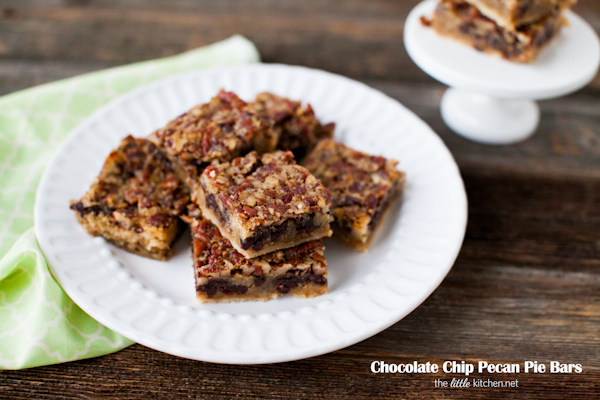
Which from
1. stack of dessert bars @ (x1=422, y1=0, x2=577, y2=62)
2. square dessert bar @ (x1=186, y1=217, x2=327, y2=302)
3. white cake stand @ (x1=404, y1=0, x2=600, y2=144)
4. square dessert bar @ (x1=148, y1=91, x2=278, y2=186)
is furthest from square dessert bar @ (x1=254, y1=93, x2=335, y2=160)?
stack of dessert bars @ (x1=422, y1=0, x2=577, y2=62)

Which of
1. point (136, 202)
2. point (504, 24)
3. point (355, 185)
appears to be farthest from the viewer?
point (504, 24)

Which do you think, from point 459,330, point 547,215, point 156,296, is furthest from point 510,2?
point 156,296

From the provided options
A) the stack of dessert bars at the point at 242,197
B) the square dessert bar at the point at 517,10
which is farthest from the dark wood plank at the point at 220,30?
the stack of dessert bars at the point at 242,197

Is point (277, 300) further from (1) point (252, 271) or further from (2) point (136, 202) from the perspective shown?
(2) point (136, 202)

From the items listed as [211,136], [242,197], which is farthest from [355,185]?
[211,136]

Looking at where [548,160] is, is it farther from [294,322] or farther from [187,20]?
[187,20]

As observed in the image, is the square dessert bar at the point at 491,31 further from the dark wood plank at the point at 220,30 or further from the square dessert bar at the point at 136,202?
the square dessert bar at the point at 136,202
